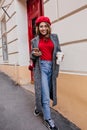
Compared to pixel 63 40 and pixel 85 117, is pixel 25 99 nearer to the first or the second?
pixel 63 40

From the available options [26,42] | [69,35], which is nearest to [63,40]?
[69,35]

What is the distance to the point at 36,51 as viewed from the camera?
5.01 metres

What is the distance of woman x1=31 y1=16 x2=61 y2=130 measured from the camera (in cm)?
508

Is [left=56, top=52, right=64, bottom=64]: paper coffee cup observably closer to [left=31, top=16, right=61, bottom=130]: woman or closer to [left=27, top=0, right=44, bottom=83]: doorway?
[left=31, top=16, right=61, bottom=130]: woman

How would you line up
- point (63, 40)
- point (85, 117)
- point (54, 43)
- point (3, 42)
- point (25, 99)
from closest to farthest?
1. point (85, 117)
2. point (54, 43)
3. point (63, 40)
4. point (25, 99)
5. point (3, 42)

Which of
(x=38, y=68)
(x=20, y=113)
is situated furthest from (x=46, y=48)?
(x=20, y=113)

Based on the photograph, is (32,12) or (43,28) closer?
(43,28)

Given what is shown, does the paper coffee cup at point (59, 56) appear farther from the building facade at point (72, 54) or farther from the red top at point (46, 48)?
the building facade at point (72, 54)

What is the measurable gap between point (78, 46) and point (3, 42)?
343 inches

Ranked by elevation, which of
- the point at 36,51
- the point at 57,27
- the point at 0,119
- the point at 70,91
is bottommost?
the point at 0,119

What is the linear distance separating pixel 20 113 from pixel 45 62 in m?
1.55

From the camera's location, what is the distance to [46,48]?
16.6 feet

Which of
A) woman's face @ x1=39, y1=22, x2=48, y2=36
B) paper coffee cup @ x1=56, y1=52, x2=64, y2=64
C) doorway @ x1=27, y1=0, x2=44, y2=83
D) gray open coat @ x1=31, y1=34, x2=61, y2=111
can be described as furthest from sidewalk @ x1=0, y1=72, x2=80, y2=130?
doorway @ x1=27, y1=0, x2=44, y2=83

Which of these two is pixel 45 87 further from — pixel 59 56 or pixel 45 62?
pixel 59 56
